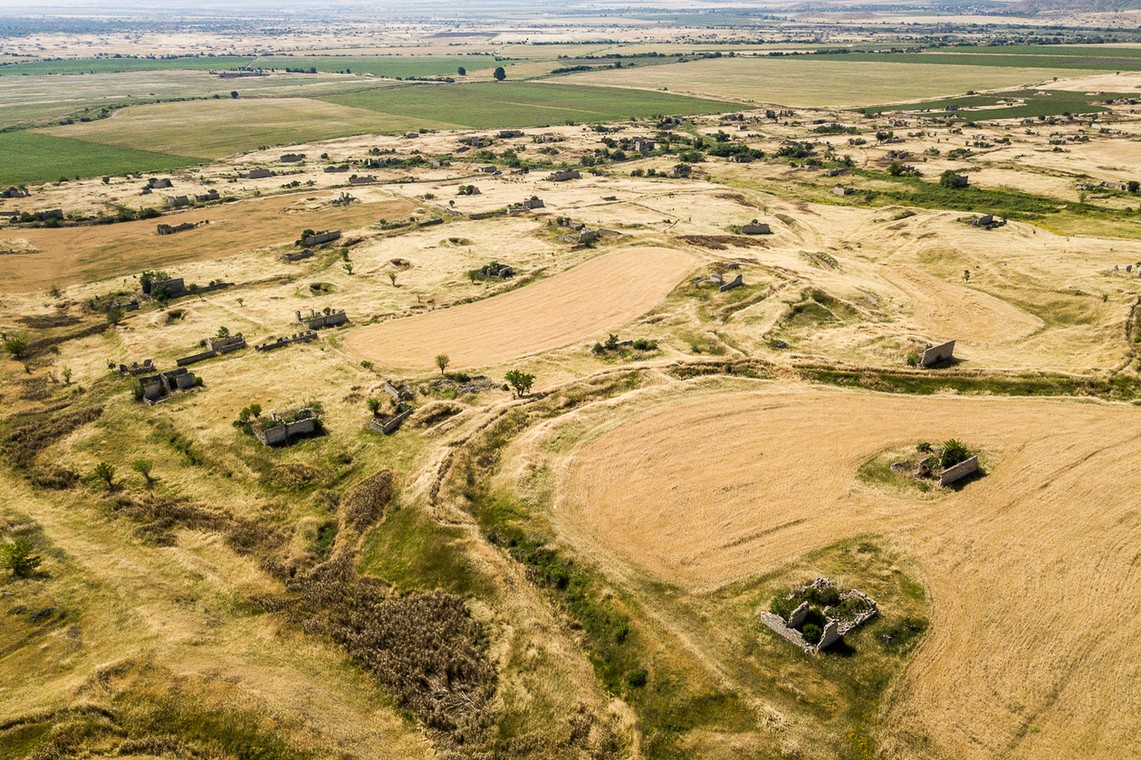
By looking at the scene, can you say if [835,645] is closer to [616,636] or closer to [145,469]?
[616,636]

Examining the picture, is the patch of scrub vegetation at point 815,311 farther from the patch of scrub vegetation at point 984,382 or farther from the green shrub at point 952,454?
the green shrub at point 952,454

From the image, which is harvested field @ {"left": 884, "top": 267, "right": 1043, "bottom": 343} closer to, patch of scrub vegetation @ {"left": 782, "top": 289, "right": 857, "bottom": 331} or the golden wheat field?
the golden wheat field

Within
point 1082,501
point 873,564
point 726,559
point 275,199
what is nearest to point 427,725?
point 726,559

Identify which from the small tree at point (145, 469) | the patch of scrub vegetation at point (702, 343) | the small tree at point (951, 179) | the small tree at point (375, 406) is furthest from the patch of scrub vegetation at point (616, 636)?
the small tree at point (951, 179)

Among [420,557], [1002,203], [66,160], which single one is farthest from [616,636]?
[66,160]

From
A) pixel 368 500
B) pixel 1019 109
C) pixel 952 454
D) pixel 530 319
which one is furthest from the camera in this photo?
pixel 1019 109

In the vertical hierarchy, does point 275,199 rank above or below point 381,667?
above

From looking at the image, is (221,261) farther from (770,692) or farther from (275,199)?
(770,692)
